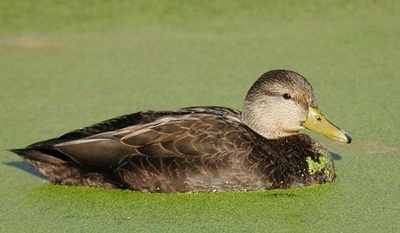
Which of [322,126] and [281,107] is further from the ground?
[281,107]

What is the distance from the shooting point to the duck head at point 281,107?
5805 millimetres

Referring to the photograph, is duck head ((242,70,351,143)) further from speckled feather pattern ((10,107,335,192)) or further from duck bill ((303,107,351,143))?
speckled feather pattern ((10,107,335,192))

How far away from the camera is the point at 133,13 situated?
30.6 feet

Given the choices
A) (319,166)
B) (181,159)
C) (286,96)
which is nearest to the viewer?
(181,159)

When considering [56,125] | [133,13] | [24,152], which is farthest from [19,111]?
[133,13]

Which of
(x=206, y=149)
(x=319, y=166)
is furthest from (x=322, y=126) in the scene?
(x=206, y=149)

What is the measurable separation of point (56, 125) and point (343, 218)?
2446 millimetres

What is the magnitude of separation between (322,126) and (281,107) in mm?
245

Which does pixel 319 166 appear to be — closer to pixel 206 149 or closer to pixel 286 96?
pixel 286 96

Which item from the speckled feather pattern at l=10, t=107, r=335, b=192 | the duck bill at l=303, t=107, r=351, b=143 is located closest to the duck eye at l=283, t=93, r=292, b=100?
the duck bill at l=303, t=107, r=351, b=143

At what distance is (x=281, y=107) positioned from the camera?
584cm

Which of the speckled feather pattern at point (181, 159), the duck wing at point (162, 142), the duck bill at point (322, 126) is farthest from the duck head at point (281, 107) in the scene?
the duck wing at point (162, 142)

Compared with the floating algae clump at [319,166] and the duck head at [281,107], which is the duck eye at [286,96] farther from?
the floating algae clump at [319,166]

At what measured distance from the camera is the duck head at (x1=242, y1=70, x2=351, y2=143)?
580 cm
